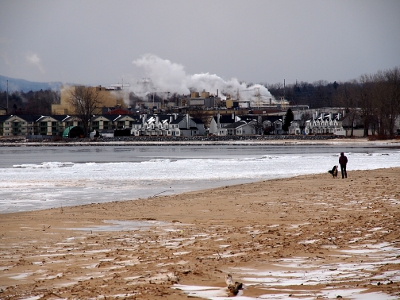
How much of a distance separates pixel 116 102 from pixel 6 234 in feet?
552

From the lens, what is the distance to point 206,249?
35.5 feet

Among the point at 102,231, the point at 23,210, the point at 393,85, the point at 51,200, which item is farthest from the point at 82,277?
the point at 393,85

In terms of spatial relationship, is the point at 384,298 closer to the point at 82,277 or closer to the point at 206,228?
the point at 82,277

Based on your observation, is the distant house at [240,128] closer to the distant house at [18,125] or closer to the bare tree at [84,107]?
the bare tree at [84,107]

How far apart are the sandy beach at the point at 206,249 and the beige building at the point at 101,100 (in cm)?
14481

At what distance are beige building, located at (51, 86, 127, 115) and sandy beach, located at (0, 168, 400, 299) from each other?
14481cm

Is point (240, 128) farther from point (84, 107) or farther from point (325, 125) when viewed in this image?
point (84, 107)

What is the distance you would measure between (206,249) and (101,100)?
540 ft

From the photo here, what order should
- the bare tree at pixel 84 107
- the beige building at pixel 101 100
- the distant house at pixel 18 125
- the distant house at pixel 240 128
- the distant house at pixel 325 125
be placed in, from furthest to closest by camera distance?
1. the beige building at pixel 101 100
2. the distant house at pixel 18 125
3. the distant house at pixel 240 128
4. the bare tree at pixel 84 107
5. the distant house at pixel 325 125

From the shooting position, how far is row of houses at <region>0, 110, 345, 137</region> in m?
129

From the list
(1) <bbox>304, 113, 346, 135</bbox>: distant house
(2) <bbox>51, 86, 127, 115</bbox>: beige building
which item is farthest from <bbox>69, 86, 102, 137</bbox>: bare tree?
(1) <bbox>304, 113, 346, 135</bbox>: distant house

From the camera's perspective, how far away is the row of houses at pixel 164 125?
12915cm

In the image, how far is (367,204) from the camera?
16.6m

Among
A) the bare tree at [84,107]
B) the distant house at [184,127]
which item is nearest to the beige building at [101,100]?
the bare tree at [84,107]
